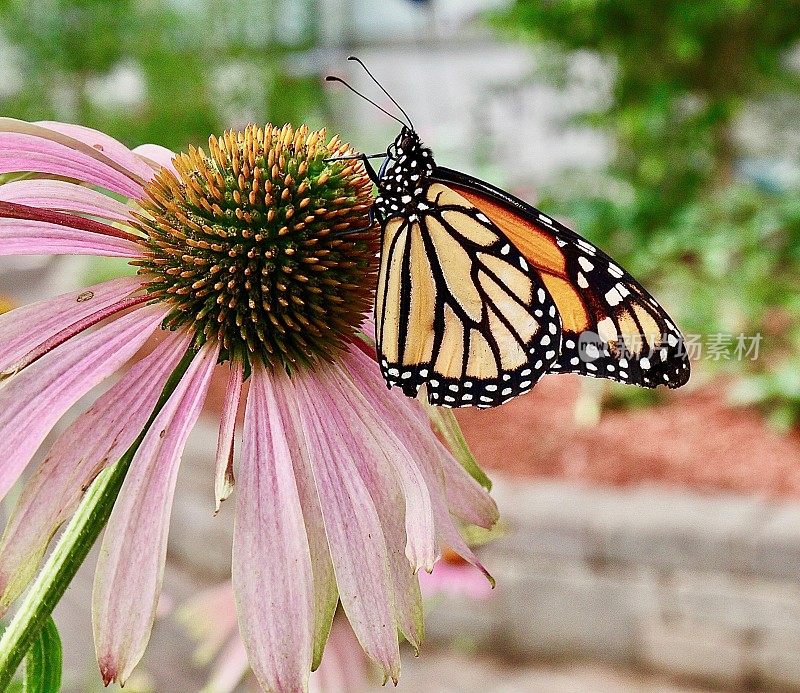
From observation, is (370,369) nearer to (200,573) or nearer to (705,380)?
(200,573)

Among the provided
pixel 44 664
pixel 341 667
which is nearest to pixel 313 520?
pixel 44 664

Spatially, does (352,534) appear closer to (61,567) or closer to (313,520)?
(313,520)

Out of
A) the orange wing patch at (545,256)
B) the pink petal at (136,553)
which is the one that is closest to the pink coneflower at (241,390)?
the pink petal at (136,553)

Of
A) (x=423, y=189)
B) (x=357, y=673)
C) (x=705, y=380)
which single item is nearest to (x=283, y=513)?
(x=423, y=189)

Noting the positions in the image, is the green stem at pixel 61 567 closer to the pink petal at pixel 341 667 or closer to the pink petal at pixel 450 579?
the pink petal at pixel 341 667

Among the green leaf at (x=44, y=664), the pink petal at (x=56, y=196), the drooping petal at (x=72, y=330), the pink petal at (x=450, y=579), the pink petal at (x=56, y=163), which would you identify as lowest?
the pink petal at (x=450, y=579)
